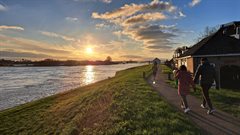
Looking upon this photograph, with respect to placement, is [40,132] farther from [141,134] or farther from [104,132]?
[141,134]

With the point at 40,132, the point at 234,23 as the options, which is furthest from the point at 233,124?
the point at 234,23

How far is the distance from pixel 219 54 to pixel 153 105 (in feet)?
42.9

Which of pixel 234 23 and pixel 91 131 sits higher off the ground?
pixel 234 23

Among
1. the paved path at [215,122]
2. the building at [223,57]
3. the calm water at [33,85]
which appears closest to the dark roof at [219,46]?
the building at [223,57]

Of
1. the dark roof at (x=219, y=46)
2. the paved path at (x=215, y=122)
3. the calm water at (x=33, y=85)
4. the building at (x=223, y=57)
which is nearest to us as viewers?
the paved path at (x=215, y=122)

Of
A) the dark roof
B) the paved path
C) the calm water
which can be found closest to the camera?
the paved path

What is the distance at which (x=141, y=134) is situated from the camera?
20.2 feet

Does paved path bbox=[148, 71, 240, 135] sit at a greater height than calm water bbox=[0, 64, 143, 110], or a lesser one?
greater

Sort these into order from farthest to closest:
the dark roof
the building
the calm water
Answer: the calm water < the dark roof < the building

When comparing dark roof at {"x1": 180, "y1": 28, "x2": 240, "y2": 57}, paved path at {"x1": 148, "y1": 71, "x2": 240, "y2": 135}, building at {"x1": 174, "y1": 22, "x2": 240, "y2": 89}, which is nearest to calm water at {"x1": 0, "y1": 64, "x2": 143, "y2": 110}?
paved path at {"x1": 148, "y1": 71, "x2": 240, "y2": 135}

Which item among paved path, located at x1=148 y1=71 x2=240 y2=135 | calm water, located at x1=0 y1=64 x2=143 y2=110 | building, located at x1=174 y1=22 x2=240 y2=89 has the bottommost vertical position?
calm water, located at x1=0 y1=64 x2=143 y2=110

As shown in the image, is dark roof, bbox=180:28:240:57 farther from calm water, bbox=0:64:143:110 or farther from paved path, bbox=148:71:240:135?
calm water, bbox=0:64:143:110

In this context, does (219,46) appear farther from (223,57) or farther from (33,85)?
(33,85)

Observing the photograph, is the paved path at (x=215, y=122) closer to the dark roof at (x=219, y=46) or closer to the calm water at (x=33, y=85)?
the dark roof at (x=219, y=46)
